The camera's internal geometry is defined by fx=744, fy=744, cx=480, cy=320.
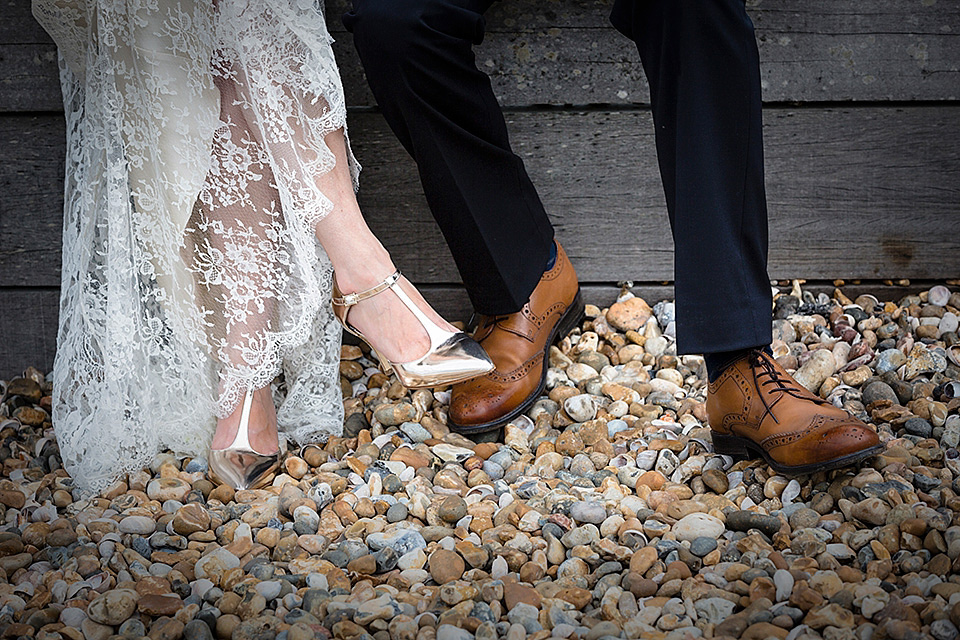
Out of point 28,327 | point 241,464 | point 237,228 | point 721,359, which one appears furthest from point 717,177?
point 28,327

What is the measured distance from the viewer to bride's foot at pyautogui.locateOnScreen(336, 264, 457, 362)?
1157 millimetres

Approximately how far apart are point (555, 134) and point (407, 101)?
1.69 feet

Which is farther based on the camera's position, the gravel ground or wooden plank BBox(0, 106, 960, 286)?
wooden plank BBox(0, 106, 960, 286)

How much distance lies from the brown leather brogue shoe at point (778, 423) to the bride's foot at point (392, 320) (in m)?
0.43

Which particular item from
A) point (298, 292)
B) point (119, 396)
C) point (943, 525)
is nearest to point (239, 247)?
point (298, 292)

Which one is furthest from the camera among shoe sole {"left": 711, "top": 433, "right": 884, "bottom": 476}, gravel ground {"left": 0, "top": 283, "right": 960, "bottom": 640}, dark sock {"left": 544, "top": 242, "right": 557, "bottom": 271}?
dark sock {"left": 544, "top": 242, "right": 557, "bottom": 271}

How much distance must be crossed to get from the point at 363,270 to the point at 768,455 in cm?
65

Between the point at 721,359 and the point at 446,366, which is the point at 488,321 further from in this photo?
the point at 721,359

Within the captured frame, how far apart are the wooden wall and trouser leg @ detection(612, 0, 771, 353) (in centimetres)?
51

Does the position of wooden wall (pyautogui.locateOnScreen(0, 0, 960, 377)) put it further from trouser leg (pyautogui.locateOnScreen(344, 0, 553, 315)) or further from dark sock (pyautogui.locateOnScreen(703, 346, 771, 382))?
dark sock (pyautogui.locateOnScreen(703, 346, 771, 382))

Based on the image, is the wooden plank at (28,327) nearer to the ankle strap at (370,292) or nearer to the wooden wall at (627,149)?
the wooden wall at (627,149)

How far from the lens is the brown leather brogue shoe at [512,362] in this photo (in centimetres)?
126

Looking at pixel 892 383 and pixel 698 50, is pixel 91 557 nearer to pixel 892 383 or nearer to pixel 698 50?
pixel 698 50

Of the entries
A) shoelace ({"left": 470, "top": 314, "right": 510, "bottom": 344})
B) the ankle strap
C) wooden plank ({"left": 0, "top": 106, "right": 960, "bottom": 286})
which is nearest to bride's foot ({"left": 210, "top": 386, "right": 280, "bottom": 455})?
the ankle strap
